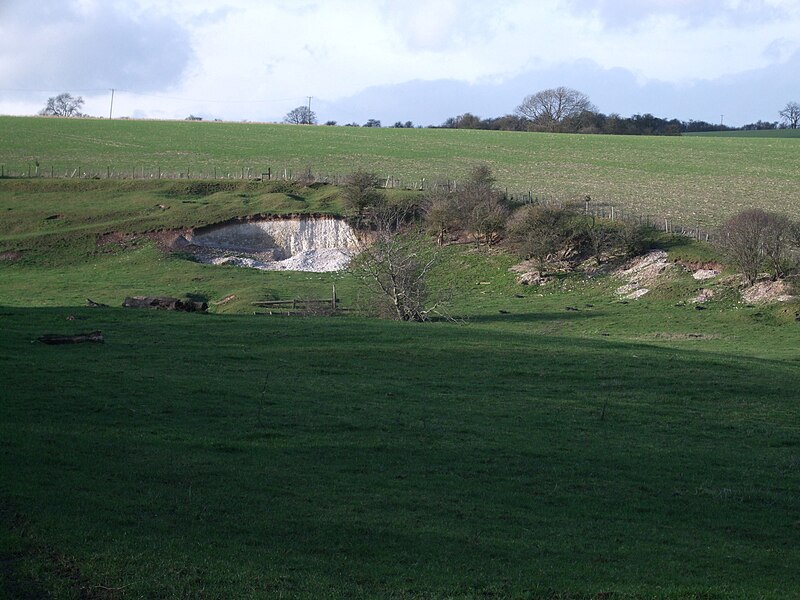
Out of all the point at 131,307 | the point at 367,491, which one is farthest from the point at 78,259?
the point at 367,491

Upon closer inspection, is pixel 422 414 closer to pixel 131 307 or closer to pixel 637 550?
pixel 637 550

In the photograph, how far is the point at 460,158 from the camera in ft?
389

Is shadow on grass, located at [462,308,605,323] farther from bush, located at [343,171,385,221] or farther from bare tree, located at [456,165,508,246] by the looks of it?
bush, located at [343,171,385,221]

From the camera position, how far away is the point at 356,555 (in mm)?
13133

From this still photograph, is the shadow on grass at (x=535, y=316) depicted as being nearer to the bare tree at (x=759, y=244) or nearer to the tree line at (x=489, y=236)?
the tree line at (x=489, y=236)

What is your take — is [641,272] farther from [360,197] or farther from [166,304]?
[166,304]

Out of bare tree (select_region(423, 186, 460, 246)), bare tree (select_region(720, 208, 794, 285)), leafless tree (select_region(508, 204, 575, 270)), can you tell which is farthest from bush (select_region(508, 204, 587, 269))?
bare tree (select_region(720, 208, 794, 285))

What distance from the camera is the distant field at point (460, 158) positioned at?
9112 cm

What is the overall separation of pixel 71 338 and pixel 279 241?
50.6 meters

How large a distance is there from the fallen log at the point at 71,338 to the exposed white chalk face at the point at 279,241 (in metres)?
44.9

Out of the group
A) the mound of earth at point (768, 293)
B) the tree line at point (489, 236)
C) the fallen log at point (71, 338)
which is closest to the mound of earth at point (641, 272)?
the tree line at point (489, 236)

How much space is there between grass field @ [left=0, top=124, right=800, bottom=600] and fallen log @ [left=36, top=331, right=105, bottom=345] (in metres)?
0.55

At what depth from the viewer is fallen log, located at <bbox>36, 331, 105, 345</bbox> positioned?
2906 centimetres

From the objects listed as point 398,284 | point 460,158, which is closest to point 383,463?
point 398,284
